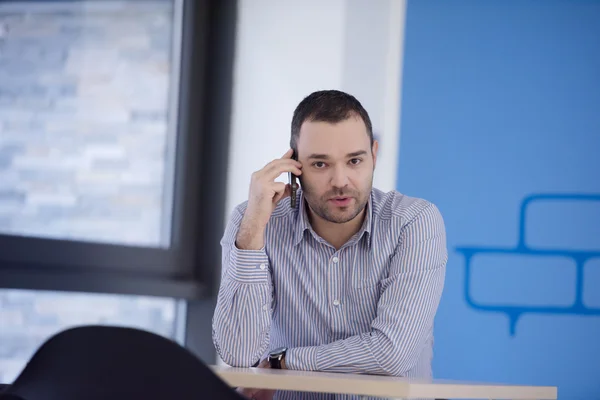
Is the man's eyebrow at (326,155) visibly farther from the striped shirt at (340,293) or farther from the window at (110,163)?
the window at (110,163)

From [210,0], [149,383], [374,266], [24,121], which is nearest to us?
[149,383]

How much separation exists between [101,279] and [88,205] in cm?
34

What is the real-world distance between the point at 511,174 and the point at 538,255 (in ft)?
1.22

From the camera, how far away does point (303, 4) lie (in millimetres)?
3736

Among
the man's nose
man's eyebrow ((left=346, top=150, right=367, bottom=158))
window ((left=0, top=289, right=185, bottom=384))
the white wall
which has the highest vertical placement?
the white wall

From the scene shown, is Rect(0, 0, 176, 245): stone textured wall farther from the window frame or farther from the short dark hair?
the short dark hair

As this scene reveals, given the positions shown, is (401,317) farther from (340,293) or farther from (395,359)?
(340,293)

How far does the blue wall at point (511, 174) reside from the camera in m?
3.29

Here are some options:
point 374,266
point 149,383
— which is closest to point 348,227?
point 374,266

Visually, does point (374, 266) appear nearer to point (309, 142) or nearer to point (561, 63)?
point (309, 142)

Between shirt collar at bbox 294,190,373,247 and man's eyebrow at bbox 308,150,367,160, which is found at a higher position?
man's eyebrow at bbox 308,150,367,160

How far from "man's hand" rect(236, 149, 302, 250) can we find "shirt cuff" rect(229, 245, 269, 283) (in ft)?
0.11

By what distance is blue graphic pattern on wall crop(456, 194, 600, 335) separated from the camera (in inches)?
129

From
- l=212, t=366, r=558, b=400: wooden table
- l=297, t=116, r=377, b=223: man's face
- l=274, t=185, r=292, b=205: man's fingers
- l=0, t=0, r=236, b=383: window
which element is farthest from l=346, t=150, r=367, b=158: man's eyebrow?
l=0, t=0, r=236, b=383: window
